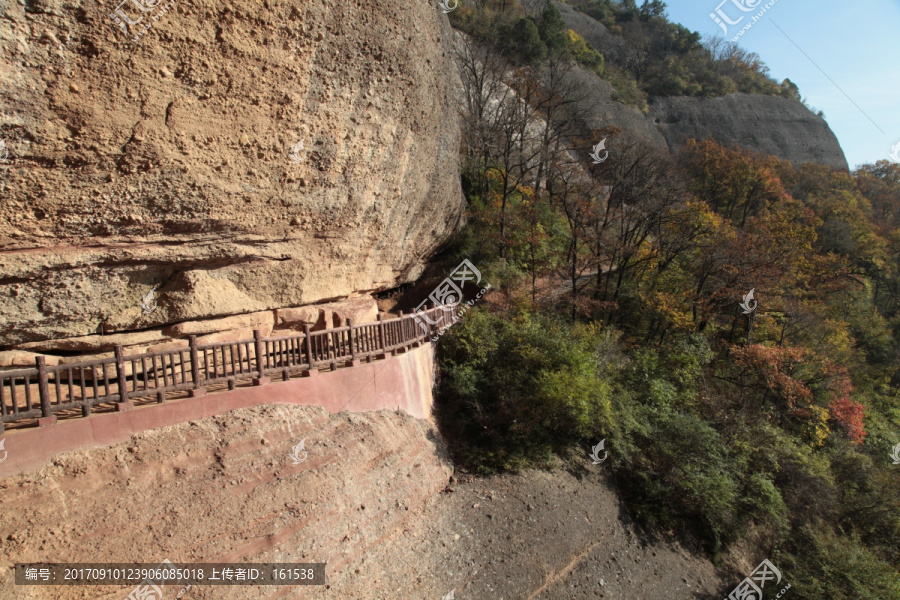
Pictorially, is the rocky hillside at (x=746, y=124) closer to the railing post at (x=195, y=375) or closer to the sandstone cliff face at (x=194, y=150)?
the sandstone cliff face at (x=194, y=150)

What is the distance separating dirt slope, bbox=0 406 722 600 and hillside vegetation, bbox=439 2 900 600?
3.65ft

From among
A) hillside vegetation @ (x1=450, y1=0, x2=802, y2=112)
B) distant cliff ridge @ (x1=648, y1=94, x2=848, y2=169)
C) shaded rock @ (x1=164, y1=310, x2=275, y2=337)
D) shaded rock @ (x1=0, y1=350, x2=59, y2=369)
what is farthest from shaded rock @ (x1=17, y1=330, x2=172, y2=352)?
distant cliff ridge @ (x1=648, y1=94, x2=848, y2=169)

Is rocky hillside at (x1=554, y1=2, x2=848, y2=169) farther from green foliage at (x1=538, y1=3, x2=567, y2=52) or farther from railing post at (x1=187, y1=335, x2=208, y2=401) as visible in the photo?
railing post at (x1=187, y1=335, x2=208, y2=401)

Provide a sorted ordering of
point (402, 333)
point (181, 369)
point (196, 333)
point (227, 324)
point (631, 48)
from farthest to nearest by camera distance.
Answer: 1. point (631, 48)
2. point (402, 333)
3. point (227, 324)
4. point (196, 333)
5. point (181, 369)

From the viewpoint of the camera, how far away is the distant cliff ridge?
36688 millimetres

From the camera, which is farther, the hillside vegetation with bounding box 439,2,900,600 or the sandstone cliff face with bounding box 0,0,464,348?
the hillside vegetation with bounding box 439,2,900,600

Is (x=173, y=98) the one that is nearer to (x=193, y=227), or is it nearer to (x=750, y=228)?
(x=193, y=227)

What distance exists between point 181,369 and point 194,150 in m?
2.85

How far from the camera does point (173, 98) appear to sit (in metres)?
5.71

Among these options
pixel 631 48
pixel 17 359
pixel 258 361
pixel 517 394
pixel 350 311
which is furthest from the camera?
pixel 631 48

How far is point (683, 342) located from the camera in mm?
16219

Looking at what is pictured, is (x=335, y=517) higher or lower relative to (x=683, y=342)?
lower

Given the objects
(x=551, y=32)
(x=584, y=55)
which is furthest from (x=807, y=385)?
(x=584, y=55)

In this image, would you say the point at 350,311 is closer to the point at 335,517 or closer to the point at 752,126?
the point at 335,517
